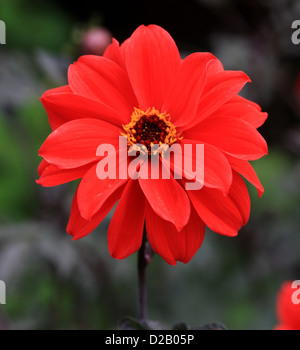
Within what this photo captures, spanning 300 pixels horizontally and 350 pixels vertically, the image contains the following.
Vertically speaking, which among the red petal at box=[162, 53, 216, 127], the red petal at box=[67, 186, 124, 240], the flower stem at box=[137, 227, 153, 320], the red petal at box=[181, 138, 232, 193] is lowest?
the flower stem at box=[137, 227, 153, 320]

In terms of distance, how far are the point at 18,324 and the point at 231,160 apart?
3.77ft

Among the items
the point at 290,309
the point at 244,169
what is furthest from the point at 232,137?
the point at 290,309

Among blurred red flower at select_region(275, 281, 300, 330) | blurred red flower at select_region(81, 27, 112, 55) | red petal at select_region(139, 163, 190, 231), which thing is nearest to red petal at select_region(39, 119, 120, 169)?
red petal at select_region(139, 163, 190, 231)

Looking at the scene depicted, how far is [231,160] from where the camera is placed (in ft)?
2.82

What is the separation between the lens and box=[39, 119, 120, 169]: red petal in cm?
82

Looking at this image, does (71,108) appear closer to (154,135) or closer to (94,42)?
(154,135)

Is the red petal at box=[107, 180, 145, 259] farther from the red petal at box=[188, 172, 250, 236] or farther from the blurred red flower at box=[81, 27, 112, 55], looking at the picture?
the blurred red flower at box=[81, 27, 112, 55]

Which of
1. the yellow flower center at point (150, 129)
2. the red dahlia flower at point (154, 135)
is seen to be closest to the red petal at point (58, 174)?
the red dahlia flower at point (154, 135)

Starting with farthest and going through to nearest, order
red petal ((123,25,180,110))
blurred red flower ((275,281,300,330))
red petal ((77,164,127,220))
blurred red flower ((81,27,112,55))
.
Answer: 1. blurred red flower ((81,27,112,55))
2. blurred red flower ((275,281,300,330))
3. red petal ((123,25,180,110))
4. red petal ((77,164,127,220))

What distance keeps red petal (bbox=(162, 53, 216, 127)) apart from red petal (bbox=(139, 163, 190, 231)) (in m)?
0.12

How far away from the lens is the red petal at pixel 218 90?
0.85 m

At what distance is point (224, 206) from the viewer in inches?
32.7

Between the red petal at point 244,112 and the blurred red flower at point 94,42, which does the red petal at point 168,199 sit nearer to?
the red petal at point 244,112
